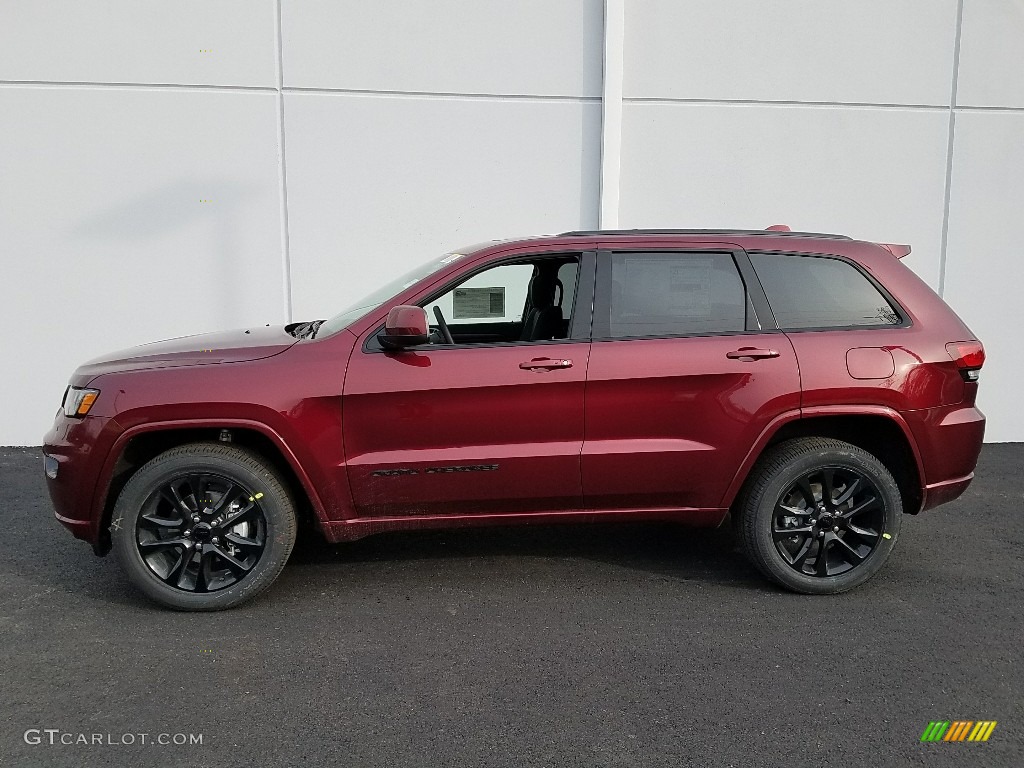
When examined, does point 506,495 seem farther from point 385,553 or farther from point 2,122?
point 2,122

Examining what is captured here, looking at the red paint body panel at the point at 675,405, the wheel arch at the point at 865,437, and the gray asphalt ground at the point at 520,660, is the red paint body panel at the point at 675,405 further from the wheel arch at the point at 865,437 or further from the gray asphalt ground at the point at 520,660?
the gray asphalt ground at the point at 520,660

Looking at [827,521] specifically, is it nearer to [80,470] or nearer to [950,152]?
[80,470]

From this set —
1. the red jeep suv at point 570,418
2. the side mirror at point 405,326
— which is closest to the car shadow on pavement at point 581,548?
the red jeep suv at point 570,418

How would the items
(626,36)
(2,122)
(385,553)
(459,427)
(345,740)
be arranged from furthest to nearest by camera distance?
(626,36) < (2,122) < (385,553) < (459,427) < (345,740)

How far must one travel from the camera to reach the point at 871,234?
777 cm

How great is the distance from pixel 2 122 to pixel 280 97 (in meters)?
2.39

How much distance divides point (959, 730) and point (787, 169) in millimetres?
5879

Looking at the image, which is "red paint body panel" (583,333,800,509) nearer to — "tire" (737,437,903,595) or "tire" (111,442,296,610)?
"tire" (737,437,903,595)

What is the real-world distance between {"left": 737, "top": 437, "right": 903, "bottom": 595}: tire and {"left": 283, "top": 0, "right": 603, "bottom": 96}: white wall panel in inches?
183

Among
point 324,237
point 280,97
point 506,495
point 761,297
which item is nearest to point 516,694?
point 506,495

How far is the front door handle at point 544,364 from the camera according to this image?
3938 millimetres

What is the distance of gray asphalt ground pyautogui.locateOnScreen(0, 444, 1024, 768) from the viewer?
2.82 m

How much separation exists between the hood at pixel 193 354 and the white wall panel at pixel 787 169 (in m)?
4.43

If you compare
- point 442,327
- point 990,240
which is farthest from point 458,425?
point 990,240
